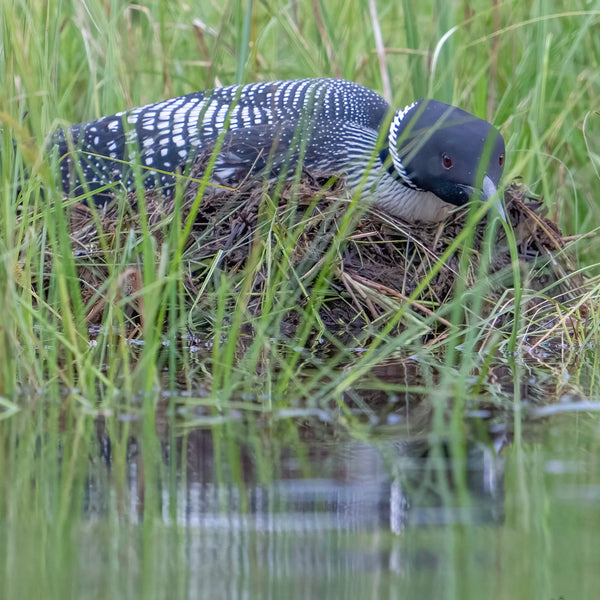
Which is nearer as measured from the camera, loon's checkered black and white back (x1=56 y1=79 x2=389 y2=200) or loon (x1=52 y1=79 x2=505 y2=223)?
loon (x1=52 y1=79 x2=505 y2=223)

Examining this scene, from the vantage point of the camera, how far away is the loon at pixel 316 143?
3.68 metres

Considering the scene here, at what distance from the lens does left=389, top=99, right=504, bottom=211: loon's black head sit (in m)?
3.56

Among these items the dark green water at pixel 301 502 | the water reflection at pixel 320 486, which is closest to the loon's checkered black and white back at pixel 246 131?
the dark green water at pixel 301 502

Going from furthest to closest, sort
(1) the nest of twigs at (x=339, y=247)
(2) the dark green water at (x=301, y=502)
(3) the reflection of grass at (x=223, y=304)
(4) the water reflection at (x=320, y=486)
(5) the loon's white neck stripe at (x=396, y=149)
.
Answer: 1. (5) the loon's white neck stripe at (x=396, y=149)
2. (1) the nest of twigs at (x=339, y=247)
3. (3) the reflection of grass at (x=223, y=304)
4. (4) the water reflection at (x=320, y=486)
5. (2) the dark green water at (x=301, y=502)

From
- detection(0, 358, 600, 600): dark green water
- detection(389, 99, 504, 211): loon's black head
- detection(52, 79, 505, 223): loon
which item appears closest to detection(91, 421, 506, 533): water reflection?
detection(0, 358, 600, 600): dark green water

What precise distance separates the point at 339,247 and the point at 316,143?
2.24 feet

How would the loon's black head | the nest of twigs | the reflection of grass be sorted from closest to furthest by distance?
the reflection of grass → the nest of twigs → the loon's black head

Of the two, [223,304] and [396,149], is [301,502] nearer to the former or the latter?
[223,304]

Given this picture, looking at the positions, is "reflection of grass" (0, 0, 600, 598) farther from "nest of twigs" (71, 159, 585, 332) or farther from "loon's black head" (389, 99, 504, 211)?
"loon's black head" (389, 99, 504, 211)

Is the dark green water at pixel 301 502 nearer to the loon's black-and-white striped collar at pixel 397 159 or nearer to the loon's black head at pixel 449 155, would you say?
the loon's black head at pixel 449 155

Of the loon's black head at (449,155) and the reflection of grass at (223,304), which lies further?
the loon's black head at (449,155)

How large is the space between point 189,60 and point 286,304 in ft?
8.27

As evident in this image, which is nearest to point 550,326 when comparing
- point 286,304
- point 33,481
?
point 286,304

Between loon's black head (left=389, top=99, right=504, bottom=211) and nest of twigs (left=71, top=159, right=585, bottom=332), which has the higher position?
loon's black head (left=389, top=99, right=504, bottom=211)
